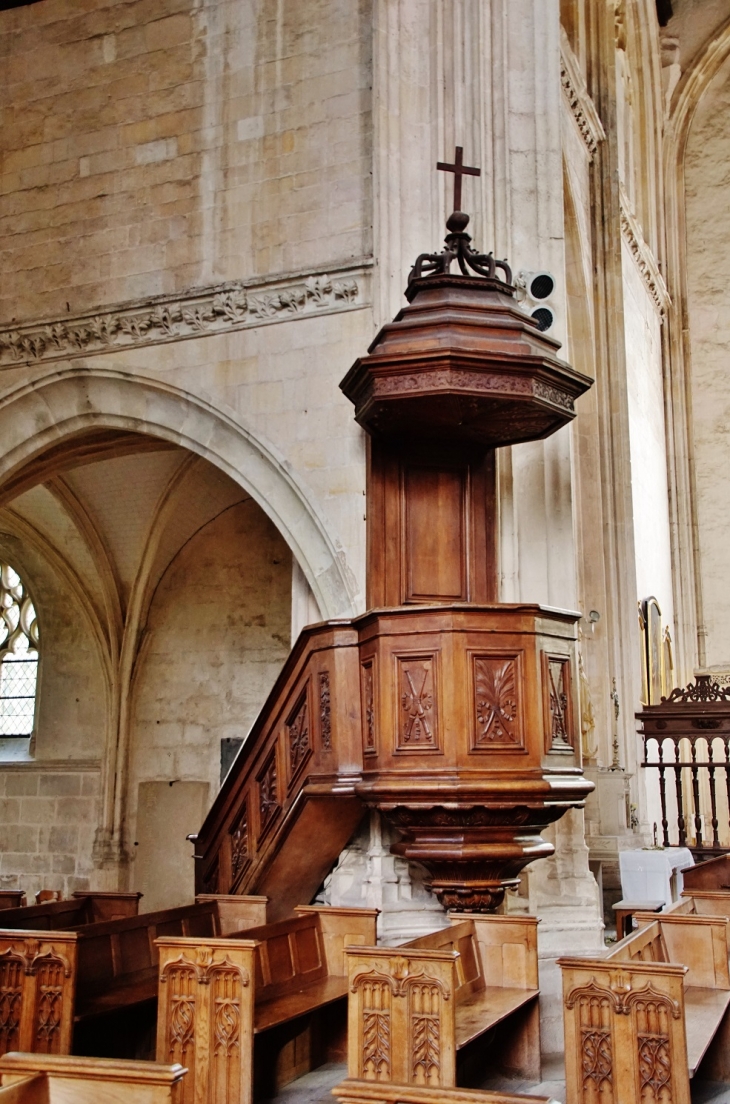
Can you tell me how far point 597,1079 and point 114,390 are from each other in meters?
6.26

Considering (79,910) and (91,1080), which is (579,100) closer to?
(79,910)

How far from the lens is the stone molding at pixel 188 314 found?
8086mm

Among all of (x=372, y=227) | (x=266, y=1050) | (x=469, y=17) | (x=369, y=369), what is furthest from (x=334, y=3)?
(x=266, y=1050)

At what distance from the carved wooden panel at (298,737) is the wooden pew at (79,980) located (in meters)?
1.21

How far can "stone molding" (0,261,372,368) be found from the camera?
8.09 metres

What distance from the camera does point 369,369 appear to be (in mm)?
6289

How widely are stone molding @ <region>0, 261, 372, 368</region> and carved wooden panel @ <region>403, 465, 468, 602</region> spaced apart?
1443 millimetres

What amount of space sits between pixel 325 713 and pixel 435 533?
59.7 inches

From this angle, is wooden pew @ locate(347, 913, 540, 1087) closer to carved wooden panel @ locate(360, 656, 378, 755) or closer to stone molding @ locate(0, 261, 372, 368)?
carved wooden panel @ locate(360, 656, 378, 755)

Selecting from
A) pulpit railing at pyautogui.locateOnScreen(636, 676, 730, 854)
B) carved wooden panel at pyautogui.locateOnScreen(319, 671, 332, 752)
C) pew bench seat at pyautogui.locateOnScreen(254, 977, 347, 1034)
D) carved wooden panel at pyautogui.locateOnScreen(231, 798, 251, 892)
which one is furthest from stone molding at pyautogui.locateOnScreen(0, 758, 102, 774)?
pew bench seat at pyautogui.locateOnScreen(254, 977, 347, 1034)

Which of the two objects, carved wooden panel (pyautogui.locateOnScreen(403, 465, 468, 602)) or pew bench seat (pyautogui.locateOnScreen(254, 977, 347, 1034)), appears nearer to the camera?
pew bench seat (pyautogui.locateOnScreen(254, 977, 347, 1034))

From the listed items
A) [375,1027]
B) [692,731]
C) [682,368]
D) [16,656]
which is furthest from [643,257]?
[375,1027]

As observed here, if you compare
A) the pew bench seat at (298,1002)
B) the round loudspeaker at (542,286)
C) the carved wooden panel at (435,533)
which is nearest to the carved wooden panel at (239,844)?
the pew bench seat at (298,1002)

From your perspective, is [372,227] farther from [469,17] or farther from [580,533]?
[580,533]
